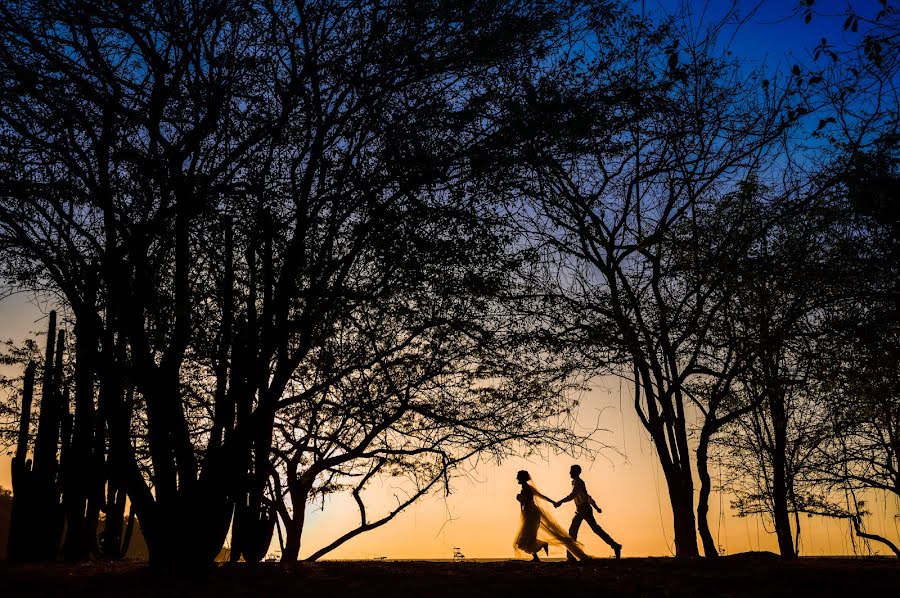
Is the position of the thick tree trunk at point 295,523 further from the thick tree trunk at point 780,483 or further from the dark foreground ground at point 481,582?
the thick tree trunk at point 780,483

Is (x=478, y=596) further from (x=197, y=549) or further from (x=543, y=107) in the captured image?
(x=543, y=107)

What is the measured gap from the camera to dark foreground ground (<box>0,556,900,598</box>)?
31.9 feet

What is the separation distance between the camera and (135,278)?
39.4ft

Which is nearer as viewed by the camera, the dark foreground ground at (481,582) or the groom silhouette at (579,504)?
the dark foreground ground at (481,582)

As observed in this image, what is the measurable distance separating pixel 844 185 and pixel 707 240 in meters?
2.81

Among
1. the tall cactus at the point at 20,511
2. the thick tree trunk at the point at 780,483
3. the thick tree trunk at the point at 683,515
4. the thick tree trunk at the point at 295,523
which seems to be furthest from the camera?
the thick tree trunk at the point at 295,523

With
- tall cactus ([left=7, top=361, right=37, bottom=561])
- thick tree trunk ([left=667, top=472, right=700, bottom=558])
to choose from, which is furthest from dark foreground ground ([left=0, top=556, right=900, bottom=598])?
thick tree trunk ([left=667, top=472, right=700, bottom=558])

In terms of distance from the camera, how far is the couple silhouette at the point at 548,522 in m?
16.2

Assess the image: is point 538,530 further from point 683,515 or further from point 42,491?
point 42,491

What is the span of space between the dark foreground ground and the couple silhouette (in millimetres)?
3832

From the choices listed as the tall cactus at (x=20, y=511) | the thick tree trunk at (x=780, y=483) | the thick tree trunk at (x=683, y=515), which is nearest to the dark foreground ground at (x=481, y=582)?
the tall cactus at (x=20, y=511)

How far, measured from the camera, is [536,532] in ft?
53.7

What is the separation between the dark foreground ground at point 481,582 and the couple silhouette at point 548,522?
3832 mm

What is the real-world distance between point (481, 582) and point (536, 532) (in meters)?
5.95
